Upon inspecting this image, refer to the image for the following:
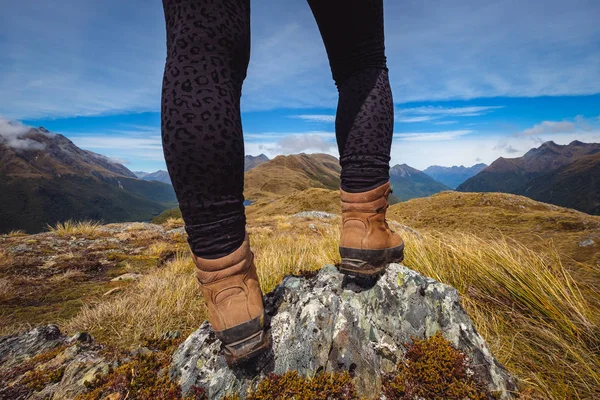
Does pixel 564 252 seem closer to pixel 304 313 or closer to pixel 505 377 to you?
pixel 505 377

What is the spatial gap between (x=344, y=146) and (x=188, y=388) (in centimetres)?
163

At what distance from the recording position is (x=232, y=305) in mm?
1202

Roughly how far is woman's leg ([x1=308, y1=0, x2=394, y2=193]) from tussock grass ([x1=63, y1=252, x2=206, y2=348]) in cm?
191

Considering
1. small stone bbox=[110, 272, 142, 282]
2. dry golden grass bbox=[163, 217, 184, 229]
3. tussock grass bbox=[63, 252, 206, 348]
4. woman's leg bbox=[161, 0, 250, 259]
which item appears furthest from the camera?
dry golden grass bbox=[163, 217, 184, 229]

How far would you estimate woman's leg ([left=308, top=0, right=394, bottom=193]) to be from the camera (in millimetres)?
1568

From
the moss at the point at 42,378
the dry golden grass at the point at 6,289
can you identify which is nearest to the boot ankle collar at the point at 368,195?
the moss at the point at 42,378

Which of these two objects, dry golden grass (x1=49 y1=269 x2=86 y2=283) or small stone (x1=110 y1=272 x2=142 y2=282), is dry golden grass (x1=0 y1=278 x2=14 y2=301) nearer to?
dry golden grass (x1=49 y1=269 x2=86 y2=283)

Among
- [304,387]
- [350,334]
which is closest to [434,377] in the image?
[350,334]

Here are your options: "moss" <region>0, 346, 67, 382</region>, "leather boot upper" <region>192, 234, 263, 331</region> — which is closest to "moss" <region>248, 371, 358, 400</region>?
"leather boot upper" <region>192, 234, 263, 331</region>

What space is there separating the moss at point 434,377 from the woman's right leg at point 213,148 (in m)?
0.68

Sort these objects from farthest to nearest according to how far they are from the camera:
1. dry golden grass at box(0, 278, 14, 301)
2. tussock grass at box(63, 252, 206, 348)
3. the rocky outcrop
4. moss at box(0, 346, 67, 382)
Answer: dry golden grass at box(0, 278, 14, 301)
tussock grass at box(63, 252, 206, 348)
moss at box(0, 346, 67, 382)
the rocky outcrop

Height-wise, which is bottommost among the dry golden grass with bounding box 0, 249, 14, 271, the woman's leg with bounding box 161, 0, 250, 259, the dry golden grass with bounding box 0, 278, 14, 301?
the dry golden grass with bounding box 0, 249, 14, 271

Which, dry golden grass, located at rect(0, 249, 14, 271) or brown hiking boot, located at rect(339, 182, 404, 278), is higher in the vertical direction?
brown hiking boot, located at rect(339, 182, 404, 278)

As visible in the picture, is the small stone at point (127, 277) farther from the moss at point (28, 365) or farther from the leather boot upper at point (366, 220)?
the leather boot upper at point (366, 220)
